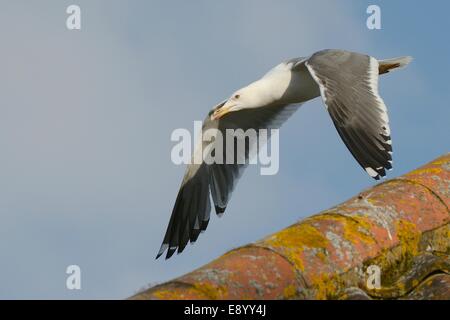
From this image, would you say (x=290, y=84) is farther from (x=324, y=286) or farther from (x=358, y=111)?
(x=324, y=286)

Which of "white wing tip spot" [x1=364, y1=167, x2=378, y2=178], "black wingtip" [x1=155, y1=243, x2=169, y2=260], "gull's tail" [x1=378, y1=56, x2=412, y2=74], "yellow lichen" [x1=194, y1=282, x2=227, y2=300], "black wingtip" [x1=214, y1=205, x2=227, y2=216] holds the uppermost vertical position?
"gull's tail" [x1=378, y1=56, x2=412, y2=74]

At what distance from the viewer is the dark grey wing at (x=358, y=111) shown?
6.59 metres

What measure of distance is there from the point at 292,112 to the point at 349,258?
14.7 feet

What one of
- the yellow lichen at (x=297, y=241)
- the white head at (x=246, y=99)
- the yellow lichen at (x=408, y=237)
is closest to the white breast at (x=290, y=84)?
the white head at (x=246, y=99)

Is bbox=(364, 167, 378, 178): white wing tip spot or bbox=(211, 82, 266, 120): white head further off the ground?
bbox=(211, 82, 266, 120): white head

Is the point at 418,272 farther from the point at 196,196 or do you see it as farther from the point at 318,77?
the point at 196,196

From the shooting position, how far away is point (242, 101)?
845 centimetres

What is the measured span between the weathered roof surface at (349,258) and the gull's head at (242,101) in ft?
9.53

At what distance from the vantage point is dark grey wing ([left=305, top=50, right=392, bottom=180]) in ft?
21.6

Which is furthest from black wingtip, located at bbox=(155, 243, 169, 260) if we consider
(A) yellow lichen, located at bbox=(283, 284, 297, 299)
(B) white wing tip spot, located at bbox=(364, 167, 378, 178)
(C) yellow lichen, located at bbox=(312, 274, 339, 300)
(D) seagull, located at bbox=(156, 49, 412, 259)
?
(A) yellow lichen, located at bbox=(283, 284, 297, 299)

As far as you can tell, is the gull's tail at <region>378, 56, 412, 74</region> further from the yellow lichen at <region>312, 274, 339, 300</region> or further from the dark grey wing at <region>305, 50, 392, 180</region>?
the yellow lichen at <region>312, 274, 339, 300</region>

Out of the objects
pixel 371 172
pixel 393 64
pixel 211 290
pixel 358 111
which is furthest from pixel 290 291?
pixel 393 64

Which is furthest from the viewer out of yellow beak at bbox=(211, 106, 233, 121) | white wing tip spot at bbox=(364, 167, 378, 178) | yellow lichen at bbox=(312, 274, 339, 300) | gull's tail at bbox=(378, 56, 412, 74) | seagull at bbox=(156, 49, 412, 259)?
gull's tail at bbox=(378, 56, 412, 74)
